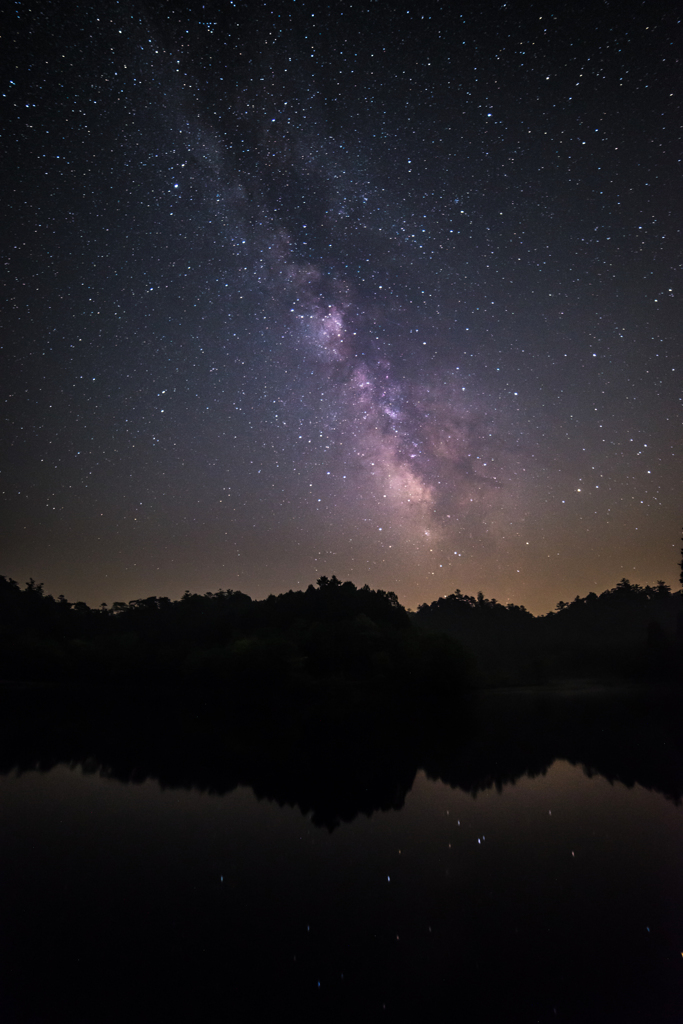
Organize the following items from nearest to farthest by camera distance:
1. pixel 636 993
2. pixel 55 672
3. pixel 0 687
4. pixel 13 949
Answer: pixel 636 993
pixel 13 949
pixel 0 687
pixel 55 672

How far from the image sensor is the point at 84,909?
577 centimetres

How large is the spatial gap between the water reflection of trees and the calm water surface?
1.87 meters

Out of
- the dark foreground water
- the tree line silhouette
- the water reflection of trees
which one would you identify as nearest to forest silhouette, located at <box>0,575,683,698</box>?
the tree line silhouette

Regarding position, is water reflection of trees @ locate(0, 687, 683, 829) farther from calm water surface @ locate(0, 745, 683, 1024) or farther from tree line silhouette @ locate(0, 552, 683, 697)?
tree line silhouette @ locate(0, 552, 683, 697)

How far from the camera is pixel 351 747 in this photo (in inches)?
627

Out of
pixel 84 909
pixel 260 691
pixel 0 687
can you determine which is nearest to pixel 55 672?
pixel 0 687

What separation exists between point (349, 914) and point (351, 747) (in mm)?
10979

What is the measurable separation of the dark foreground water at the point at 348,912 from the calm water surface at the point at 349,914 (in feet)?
0.08

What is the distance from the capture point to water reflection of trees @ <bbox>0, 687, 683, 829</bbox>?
445 inches

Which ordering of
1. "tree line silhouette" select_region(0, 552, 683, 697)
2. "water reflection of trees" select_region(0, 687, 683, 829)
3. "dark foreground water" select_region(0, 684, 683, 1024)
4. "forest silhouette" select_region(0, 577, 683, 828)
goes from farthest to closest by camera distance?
"tree line silhouette" select_region(0, 552, 683, 697) → "forest silhouette" select_region(0, 577, 683, 828) → "water reflection of trees" select_region(0, 687, 683, 829) → "dark foreground water" select_region(0, 684, 683, 1024)

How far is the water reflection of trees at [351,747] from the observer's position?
11.3 meters

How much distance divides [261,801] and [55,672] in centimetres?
4680

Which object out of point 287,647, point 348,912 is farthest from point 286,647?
point 348,912

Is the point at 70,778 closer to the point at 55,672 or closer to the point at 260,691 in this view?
the point at 260,691
